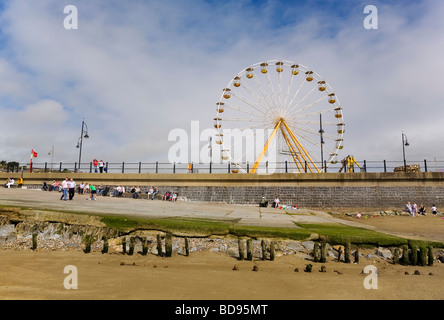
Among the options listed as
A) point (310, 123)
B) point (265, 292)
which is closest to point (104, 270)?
point (265, 292)

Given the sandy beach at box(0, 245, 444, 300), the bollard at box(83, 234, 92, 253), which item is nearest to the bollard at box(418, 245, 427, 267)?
the sandy beach at box(0, 245, 444, 300)

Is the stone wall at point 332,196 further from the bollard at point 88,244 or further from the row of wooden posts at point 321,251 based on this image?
the bollard at point 88,244

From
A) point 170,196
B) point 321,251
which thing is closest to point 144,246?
point 321,251

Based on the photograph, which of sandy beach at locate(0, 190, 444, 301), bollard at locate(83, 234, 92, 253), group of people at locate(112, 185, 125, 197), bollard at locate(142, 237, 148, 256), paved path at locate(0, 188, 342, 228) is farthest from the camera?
group of people at locate(112, 185, 125, 197)

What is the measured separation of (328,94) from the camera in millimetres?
27281

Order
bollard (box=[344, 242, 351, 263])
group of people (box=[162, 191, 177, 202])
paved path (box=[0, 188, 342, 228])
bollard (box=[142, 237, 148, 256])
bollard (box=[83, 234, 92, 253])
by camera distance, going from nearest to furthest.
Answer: bollard (box=[344, 242, 351, 263]) → bollard (box=[142, 237, 148, 256]) → bollard (box=[83, 234, 92, 253]) → paved path (box=[0, 188, 342, 228]) → group of people (box=[162, 191, 177, 202])

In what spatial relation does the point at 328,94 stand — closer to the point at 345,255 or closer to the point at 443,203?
the point at 443,203

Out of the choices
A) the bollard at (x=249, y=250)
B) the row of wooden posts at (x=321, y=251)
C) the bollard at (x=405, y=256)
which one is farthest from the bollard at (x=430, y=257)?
the bollard at (x=249, y=250)

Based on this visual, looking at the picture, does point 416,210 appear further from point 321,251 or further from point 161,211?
point 161,211

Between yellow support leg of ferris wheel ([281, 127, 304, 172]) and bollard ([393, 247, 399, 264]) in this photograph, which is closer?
bollard ([393, 247, 399, 264])

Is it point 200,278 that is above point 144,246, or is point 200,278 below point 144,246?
below

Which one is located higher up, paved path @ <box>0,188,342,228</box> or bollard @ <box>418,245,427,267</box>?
paved path @ <box>0,188,342,228</box>

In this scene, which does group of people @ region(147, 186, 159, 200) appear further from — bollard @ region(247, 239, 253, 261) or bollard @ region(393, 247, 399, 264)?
bollard @ region(393, 247, 399, 264)

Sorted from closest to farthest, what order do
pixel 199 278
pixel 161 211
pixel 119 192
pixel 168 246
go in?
pixel 199 278 < pixel 168 246 < pixel 161 211 < pixel 119 192
